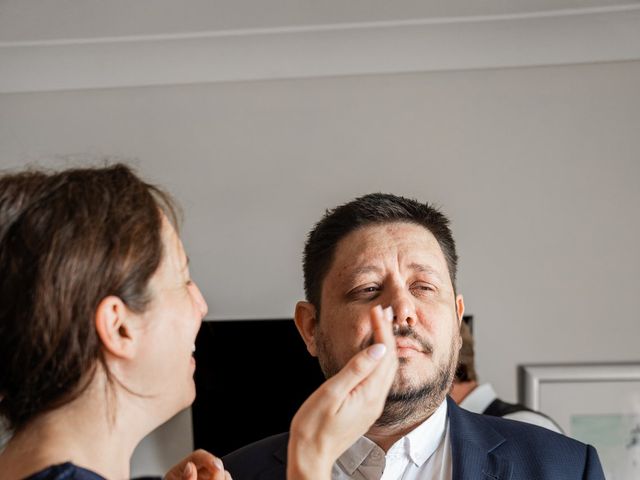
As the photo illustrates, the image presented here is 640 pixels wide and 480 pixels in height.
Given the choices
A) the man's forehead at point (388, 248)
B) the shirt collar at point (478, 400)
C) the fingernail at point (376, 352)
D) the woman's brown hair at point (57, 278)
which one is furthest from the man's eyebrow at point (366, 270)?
the shirt collar at point (478, 400)

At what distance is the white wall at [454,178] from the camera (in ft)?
10.4

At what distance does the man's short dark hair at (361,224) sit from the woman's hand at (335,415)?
0.46 meters

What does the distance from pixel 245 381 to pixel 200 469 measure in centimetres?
196

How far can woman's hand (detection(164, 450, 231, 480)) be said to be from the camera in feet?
3.76

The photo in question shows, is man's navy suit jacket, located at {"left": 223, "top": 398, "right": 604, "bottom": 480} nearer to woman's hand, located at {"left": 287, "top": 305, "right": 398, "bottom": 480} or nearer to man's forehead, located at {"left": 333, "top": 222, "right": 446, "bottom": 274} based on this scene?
man's forehead, located at {"left": 333, "top": 222, "right": 446, "bottom": 274}

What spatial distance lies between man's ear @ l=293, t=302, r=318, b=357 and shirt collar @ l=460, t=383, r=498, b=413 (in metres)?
1.00

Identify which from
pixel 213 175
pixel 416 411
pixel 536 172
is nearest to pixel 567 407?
pixel 536 172

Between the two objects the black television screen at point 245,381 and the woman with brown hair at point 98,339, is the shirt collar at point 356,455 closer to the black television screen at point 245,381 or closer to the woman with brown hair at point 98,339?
the woman with brown hair at point 98,339

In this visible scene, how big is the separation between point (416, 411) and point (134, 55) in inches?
95.6

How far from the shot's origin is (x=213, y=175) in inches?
131

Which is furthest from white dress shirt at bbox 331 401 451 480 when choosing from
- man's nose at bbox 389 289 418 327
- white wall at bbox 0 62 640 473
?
white wall at bbox 0 62 640 473

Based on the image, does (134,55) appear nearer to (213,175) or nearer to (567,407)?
(213,175)

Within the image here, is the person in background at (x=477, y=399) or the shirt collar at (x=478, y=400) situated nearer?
the person in background at (x=477, y=399)

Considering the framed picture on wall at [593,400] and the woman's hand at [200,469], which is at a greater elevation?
the woman's hand at [200,469]
